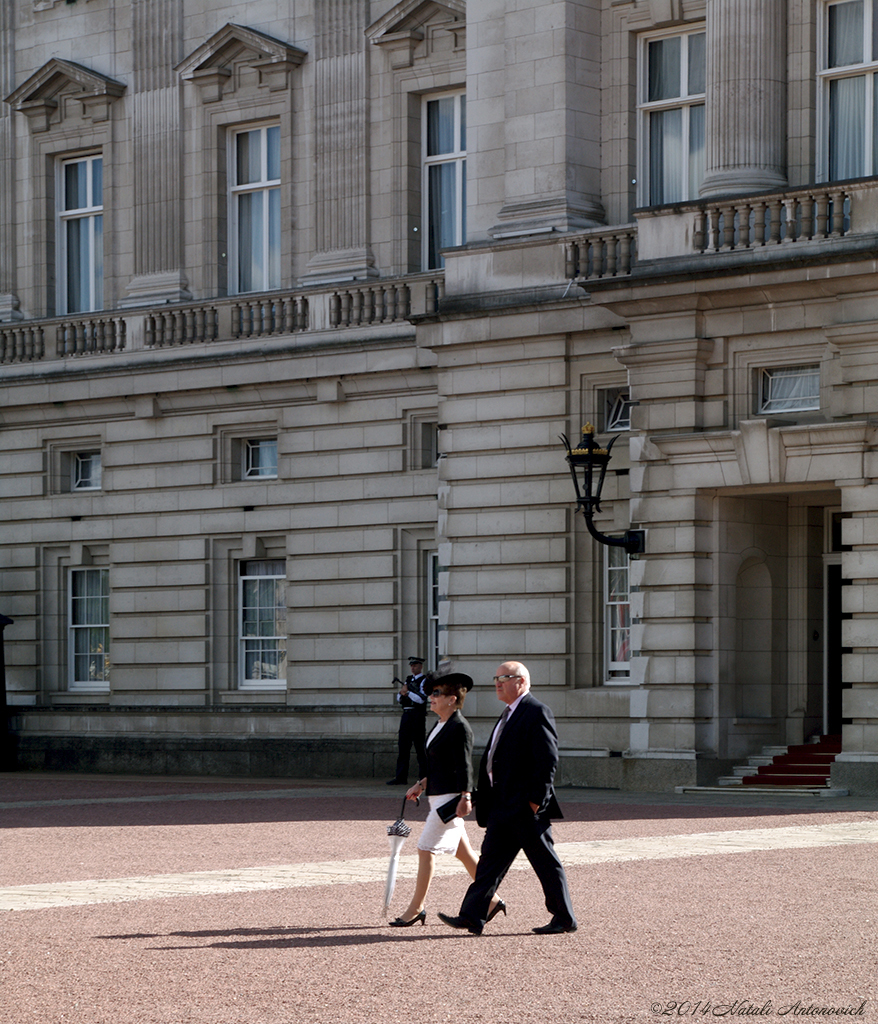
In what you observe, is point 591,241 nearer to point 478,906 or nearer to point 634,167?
point 634,167

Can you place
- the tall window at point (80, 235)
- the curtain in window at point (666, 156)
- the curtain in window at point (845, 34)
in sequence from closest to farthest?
the curtain in window at point (845, 34), the curtain in window at point (666, 156), the tall window at point (80, 235)

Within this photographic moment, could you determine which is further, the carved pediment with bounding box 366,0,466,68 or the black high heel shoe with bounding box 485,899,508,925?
the carved pediment with bounding box 366,0,466,68

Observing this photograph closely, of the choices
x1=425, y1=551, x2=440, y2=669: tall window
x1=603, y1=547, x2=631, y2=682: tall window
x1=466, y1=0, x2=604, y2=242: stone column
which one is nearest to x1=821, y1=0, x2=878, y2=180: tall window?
x1=466, y1=0, x2=604, y2=242: stone column

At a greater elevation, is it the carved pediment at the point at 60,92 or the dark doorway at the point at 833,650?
the carved pediment at the point at 60,92

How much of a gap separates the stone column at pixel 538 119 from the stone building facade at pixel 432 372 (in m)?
0.06

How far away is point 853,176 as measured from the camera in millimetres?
26609

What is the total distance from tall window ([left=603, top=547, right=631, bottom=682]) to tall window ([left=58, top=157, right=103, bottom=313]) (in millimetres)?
12811

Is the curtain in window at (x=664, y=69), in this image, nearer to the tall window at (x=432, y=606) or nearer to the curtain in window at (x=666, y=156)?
the curtain in window at (x=666, y=156)

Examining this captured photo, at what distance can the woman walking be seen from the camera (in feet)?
43.2

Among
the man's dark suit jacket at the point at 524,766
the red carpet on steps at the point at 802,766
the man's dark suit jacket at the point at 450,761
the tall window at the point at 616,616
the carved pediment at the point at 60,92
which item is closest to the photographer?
the man's dark suit jacket at the point at 524,766

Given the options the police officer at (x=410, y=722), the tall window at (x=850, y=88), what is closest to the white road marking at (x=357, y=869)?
the police officer at (x=410, y=722)

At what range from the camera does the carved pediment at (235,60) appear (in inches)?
1312

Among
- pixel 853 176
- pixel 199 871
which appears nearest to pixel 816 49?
pixel 853 176

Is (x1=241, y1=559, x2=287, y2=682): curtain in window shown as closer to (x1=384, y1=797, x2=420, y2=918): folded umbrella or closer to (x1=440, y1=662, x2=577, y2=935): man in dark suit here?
(x1=384, y1=797, x2=420, y2=918): folded umbrella
